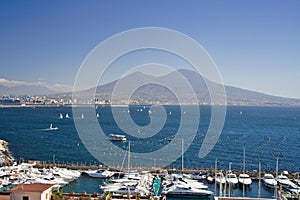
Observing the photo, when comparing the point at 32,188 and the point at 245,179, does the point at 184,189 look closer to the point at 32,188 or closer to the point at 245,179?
the point at 245,179

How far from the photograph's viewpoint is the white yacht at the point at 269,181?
15.3 meters

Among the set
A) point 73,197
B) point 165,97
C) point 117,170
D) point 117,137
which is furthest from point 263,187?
point 165,97

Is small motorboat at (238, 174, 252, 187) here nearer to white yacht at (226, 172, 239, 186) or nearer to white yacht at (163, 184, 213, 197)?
white yacht at (226, 172, 239, 186)

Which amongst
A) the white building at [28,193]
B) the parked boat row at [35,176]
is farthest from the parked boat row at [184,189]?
the white building at [28,193]

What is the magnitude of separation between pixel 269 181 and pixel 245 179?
105cm

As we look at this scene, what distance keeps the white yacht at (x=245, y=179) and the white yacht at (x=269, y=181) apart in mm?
712

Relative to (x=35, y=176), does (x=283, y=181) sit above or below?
below

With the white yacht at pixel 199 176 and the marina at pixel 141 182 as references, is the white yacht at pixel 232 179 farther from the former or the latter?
the white yacht at pixel 199 176

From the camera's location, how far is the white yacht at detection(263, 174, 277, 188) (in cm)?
1527

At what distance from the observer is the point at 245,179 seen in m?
15.7

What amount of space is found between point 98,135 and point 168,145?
8.80 metres

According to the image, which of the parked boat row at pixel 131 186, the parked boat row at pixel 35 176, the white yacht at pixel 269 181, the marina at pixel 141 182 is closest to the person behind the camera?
the parked boat row at pixel 131 186

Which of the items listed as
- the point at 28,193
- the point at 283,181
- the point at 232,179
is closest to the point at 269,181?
the point at 283,181

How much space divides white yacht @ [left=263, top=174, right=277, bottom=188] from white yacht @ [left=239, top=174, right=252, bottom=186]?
28.0 inches
